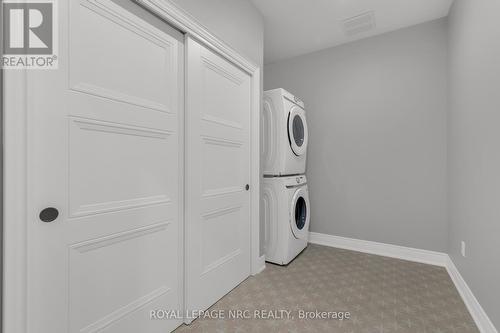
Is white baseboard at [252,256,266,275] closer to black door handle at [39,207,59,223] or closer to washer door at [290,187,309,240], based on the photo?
washer door at [290,187,309,240]

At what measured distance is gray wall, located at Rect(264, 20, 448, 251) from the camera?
2.58 metres

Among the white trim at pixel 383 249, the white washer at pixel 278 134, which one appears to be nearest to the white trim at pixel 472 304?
the white trim at pixel 383 249

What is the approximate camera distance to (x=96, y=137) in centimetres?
113

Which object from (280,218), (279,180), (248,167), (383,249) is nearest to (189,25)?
(248,167)

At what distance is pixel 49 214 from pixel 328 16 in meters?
2.82

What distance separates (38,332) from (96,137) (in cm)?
80

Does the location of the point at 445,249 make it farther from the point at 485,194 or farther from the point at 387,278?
the point at 485,194

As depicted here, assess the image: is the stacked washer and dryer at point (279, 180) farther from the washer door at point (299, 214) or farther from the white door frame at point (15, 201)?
the white door frame at point (15, 201)

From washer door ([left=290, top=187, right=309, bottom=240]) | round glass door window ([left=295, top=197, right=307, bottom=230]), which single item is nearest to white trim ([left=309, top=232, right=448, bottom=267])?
washer door ([left=290, top=187, right=309, bottom=240])

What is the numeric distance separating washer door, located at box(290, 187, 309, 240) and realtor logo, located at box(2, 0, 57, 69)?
218 cm

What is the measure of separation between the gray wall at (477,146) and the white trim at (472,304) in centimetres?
5

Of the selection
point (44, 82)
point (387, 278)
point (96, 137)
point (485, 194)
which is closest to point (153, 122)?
point (96, 137)

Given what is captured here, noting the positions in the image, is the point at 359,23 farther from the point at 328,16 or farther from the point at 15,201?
the point at 15,201

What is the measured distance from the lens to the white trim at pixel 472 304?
1.46 metres
